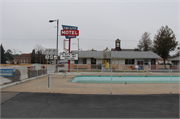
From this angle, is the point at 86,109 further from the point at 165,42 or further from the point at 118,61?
the point at 165,42

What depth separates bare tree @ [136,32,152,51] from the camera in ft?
152

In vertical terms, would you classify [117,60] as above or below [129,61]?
above

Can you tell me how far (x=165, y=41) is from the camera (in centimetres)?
3603

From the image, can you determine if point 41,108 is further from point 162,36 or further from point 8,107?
point 162,36

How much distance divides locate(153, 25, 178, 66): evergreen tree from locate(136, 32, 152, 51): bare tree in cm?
705

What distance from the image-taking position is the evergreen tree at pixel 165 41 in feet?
119

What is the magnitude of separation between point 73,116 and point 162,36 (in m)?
40.9

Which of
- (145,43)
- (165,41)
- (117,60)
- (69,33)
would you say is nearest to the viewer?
(69,33)

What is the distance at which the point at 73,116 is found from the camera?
16.0 feet

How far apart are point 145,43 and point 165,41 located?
10.7 metres

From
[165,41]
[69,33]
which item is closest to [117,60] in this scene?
[69,33]

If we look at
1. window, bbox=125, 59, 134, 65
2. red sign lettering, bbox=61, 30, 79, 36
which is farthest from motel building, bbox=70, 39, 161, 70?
red sign lettering, bbox=61, 30, 79, 36

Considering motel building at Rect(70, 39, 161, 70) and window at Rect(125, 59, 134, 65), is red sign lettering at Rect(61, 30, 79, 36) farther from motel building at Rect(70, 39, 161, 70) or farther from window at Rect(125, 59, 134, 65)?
window at Rect(125, 59, 134, 65)

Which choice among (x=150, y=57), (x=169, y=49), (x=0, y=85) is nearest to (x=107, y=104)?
(x=0, y=85)
